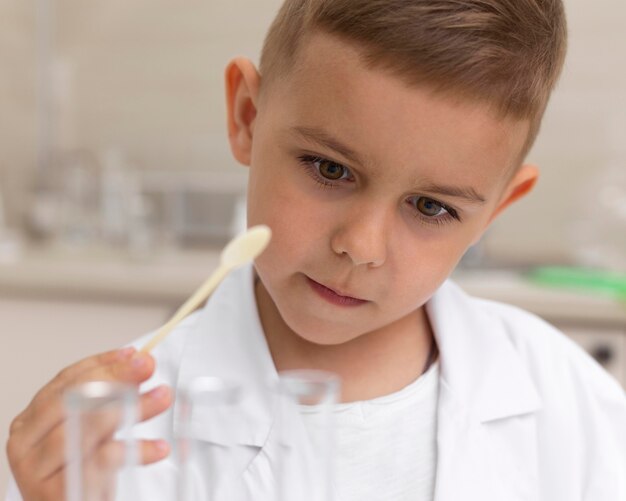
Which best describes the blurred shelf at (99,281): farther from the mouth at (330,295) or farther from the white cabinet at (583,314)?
the mouth at (330,295)

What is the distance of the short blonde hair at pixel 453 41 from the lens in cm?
60

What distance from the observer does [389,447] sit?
767mm

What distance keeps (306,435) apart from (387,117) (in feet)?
0.92

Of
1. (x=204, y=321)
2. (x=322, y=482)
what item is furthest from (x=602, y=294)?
(x=322, y=482)

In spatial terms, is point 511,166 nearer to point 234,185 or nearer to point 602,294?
point 602,294

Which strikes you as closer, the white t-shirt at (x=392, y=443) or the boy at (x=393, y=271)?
the boy at (x=393, y=271)

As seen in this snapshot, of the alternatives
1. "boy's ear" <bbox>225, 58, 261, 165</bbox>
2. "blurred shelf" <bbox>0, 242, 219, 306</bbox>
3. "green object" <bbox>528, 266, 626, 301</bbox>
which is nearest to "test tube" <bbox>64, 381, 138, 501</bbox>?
"boy's ear" <bbox>225, 58, 261, 165</bbox>

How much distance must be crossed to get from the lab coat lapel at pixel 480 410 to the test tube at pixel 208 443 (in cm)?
39

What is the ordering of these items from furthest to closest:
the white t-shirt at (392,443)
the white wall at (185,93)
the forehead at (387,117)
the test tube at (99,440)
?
the white wall at (185,93) → the white t-shirt at (392,443) → the forehead at (387,117) → the test tube at (99,440)

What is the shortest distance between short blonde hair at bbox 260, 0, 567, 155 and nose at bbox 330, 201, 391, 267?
0.10 m

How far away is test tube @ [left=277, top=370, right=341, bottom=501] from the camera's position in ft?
1.22

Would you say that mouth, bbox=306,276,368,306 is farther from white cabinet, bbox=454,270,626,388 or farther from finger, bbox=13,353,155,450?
white cabinet, bbox=454,270,626,388

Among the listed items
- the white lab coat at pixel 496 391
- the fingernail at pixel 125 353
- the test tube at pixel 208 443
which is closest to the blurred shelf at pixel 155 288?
the white lab coat at pixel 496 391

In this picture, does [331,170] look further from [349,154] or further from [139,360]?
[139,360]
